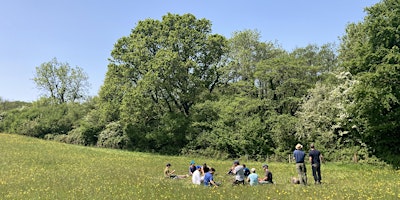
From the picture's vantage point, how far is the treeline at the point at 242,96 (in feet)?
95.3

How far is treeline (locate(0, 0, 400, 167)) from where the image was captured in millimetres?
29047

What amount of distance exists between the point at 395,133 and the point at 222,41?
26.5 metres

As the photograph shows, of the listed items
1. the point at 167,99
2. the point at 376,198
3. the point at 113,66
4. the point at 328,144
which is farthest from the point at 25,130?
the point at 376,198

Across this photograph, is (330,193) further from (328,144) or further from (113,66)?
(113,66)

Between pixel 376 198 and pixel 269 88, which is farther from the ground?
pixel 269 88

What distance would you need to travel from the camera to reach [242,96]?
4459 centimetres

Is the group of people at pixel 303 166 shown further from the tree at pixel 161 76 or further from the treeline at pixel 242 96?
the tree at pixel 161 76

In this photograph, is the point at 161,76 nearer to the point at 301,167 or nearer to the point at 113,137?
the point at 113,137

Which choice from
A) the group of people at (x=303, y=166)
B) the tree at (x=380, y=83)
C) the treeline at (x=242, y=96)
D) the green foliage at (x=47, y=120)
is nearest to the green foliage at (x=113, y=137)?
the treeline at (x=242, y=96)

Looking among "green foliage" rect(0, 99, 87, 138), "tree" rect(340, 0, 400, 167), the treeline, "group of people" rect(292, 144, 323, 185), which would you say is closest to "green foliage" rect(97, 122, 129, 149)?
the treeline

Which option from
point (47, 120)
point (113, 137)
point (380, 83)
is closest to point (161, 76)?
point (113, 137)

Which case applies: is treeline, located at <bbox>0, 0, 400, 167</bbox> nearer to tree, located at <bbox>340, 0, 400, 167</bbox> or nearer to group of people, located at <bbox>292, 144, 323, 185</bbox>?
tree, located at <bbox>340, 0, 400, 167</bbox>

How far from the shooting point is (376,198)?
13.7m

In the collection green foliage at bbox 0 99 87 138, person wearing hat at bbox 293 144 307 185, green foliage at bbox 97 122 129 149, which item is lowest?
person wearing hat at bbox 293 144 307 185
